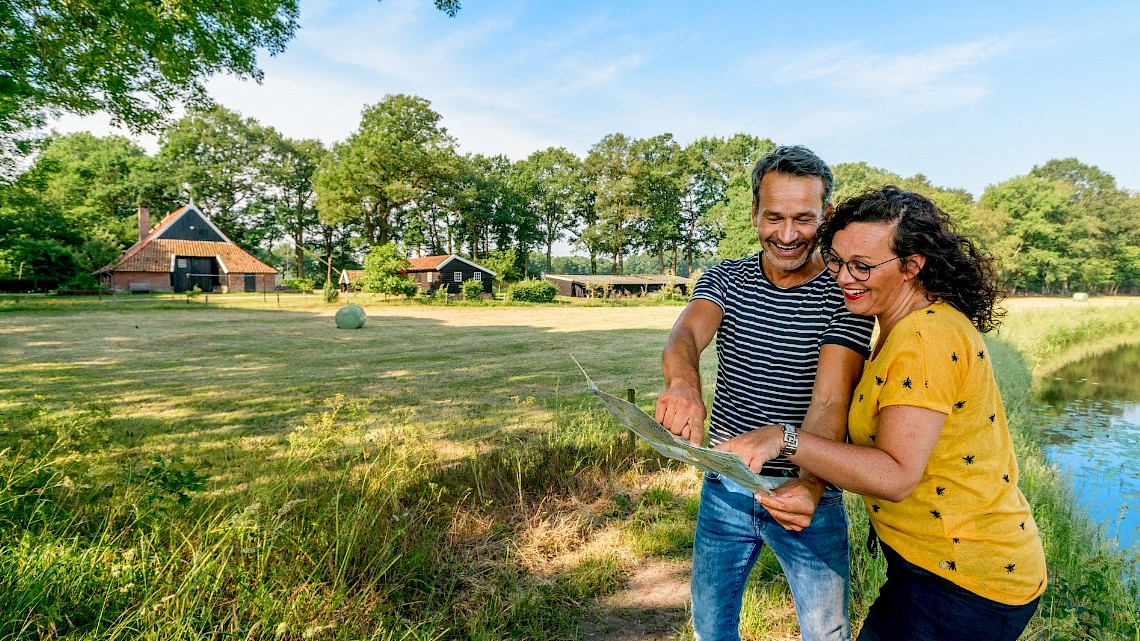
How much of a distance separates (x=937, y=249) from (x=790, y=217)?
57 cm

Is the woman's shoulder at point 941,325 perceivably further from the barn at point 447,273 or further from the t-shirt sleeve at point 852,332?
the barn at point 447,273

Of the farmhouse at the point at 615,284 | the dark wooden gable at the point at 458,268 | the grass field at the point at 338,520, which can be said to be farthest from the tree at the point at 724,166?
the grass field at the point at 338,520

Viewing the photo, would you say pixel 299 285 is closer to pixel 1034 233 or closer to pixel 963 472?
pixel 963 472

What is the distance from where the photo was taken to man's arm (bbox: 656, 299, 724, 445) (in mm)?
1820

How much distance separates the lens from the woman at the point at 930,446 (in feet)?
4.46

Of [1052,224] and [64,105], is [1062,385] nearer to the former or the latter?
[64,105]

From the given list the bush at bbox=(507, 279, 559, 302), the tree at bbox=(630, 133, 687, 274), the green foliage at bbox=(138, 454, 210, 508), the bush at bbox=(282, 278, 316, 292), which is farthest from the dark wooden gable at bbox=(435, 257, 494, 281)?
the green foliage at bbox=(138, 454, 210, 508)

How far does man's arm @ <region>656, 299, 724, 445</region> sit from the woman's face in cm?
55

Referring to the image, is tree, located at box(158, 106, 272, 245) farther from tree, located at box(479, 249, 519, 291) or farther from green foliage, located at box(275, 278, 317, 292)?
tree, located at box(479, 249, 519, 291)

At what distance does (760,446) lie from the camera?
154cm

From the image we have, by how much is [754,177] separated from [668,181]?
2650 inches

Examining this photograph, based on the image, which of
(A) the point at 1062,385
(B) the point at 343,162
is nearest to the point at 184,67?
(A) the point at 1062,385

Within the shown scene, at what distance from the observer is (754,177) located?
2.14 meters

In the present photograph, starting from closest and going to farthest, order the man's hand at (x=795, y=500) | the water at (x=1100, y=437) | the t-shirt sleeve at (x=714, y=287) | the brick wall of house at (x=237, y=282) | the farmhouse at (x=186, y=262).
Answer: the man's hand at (x=795, y=500), the t-shirt sleeve at (x=714, y=287), the water at (x=1100, y=437), the farmhouse at (x=186, y=262), the brick wall of house at (x=237, y=282)
